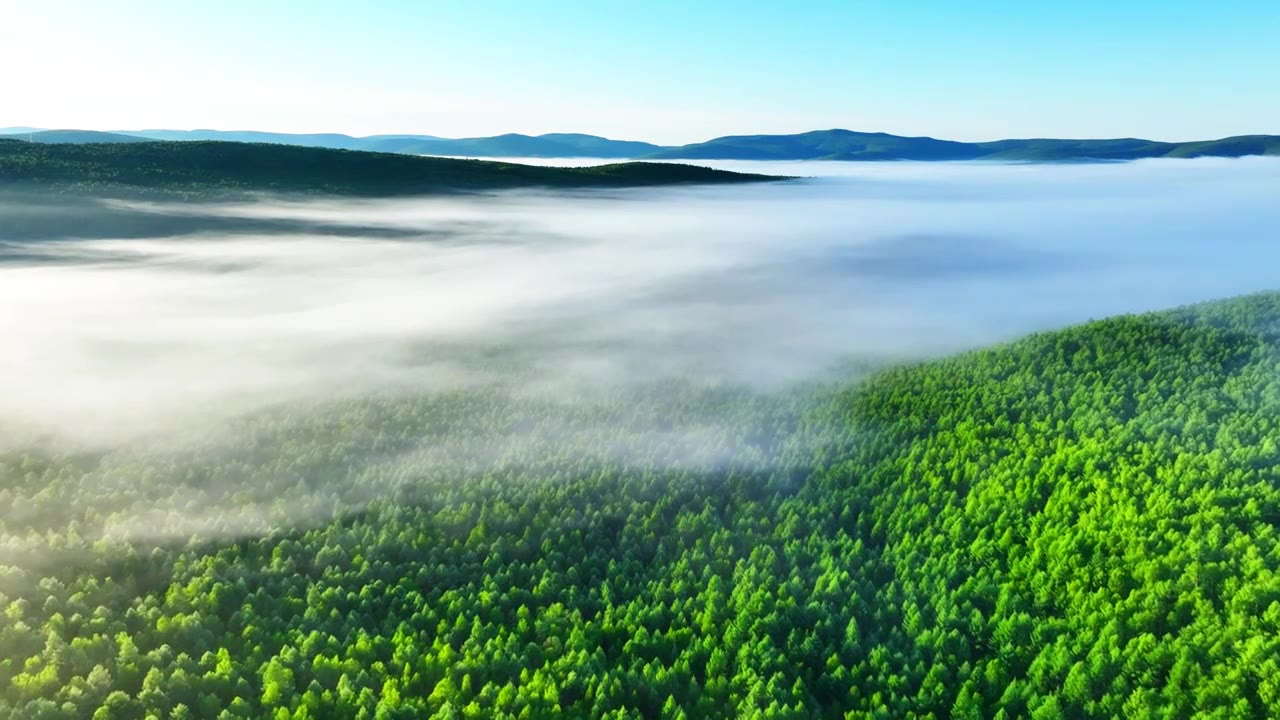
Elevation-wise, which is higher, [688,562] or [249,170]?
[249,170]

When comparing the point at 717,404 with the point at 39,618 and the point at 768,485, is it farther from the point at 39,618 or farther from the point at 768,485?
the point at 39,618

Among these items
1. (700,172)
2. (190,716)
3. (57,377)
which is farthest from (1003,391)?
(700,172)

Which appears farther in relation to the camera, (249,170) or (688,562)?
(249,170)

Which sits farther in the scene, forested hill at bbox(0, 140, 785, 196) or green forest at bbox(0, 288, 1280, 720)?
forested hill at bbox(0, 140, 785, 196)

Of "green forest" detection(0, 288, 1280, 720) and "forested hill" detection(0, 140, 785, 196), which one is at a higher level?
"forested hill" detection(0, 140, 785, 196)
